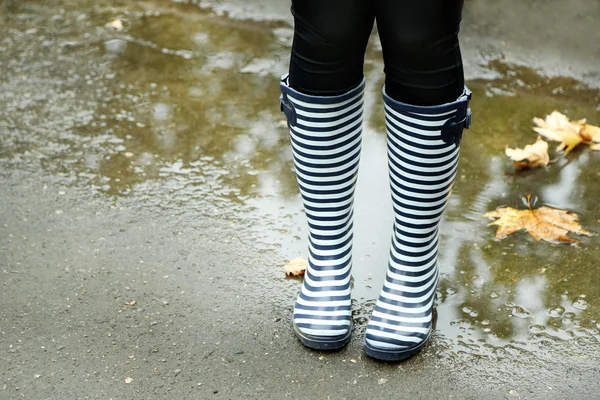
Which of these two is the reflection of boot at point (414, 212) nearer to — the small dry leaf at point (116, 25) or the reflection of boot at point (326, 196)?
the reflection of boot at point (326, 196)

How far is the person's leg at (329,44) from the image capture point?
1.64 m

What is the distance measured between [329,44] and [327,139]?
0.23 meters

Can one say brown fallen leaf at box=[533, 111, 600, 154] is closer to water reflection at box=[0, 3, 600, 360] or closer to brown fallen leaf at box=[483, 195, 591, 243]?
water reflection at box=[0, 3, 600, 360]

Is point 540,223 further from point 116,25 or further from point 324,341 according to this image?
point 116,25

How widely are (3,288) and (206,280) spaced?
0.57 m

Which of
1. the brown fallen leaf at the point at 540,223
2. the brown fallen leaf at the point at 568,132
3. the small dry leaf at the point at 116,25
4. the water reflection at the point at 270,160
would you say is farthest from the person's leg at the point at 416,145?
the small dry leaf at the point at 116,25

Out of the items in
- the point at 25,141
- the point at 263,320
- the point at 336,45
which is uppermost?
the point at 336,45

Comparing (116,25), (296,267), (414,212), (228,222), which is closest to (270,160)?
(228,222)

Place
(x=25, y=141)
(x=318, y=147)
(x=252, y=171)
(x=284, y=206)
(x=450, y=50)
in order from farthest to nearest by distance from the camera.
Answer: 1. (x=25, y=141)
2. (x=252, y=171)
3. (x=284, y=206)
4. (x=318, y=147)
5. (x=450, y=50)

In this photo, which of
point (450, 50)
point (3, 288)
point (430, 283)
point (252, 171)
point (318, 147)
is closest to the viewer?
point (450, 50)

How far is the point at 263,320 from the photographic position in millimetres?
2043

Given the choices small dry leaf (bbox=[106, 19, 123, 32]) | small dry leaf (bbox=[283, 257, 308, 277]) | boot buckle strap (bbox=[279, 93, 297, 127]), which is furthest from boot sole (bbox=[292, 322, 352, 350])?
small dry leaf (bbox=[106, 19, 123, 32])

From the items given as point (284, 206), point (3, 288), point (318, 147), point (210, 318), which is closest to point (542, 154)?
point (284, 206)

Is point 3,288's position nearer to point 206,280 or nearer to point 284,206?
point 206,280
